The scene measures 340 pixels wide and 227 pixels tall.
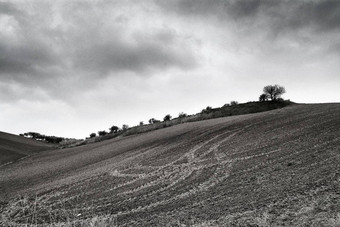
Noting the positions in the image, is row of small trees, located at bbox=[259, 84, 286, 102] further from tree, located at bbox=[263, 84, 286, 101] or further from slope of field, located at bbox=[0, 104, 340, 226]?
slope of field, located at bbox=[0, 104, 340, 226]

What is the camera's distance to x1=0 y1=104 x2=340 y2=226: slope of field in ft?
22.9

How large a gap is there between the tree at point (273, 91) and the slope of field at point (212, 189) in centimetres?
4109

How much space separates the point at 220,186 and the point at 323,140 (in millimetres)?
6150

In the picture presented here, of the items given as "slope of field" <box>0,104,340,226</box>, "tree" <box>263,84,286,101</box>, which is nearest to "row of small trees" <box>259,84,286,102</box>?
"tree" <box>263,84,286,101</box>

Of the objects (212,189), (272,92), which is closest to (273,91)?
(272,92)

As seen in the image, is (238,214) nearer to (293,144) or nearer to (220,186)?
(220,186)

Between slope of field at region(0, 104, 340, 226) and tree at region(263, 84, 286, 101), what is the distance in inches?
1618

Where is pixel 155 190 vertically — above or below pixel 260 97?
below

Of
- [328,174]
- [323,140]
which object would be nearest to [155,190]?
[328,174]

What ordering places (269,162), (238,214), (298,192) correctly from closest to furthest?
(238,214), (298,192), (269,162)

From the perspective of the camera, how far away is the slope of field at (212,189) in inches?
275

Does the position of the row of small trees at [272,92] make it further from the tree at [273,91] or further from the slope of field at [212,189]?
the slope of field at [212,189]

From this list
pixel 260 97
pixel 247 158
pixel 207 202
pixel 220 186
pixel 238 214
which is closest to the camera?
pixel 238 214

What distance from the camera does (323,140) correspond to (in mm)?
13070
